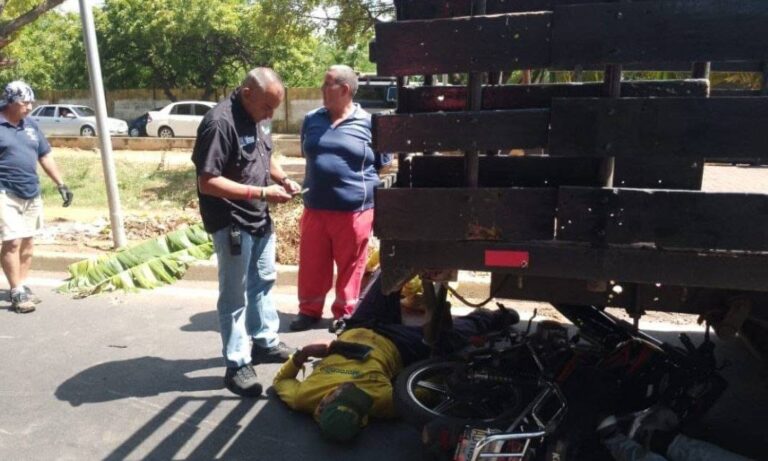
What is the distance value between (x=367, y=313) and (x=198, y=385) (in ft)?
3.69

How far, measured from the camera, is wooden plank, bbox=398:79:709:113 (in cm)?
258

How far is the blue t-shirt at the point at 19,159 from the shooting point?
17.5ft

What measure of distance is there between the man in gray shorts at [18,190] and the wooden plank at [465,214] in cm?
409

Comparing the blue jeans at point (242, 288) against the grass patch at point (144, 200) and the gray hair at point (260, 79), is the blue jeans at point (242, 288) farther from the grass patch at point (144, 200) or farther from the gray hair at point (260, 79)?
the grass patch at point (144, 200)

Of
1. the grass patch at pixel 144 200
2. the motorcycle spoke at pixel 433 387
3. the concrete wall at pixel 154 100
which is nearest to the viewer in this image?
the motorcycle spoke at pixel 433 387

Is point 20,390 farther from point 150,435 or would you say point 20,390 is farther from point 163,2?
point 163,2

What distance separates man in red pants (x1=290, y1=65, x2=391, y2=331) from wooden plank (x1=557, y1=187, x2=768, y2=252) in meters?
2.49

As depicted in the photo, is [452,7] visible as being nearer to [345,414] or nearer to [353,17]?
[345,414]

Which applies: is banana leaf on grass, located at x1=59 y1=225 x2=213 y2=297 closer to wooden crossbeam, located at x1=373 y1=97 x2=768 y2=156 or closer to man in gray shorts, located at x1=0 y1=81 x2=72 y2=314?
man in gray shorts, located at x1=0 y1=81 x2=72 y2=314

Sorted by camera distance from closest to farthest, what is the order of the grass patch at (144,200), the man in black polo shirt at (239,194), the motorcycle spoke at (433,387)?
1. the motorcycle spoke at (433,387)
2. the man in black polo shirt at (239,194)
3. the grass patch at (144,200)

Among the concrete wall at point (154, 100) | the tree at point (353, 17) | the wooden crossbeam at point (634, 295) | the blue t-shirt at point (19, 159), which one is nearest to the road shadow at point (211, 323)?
the blue t-shirt at point (19, 159)

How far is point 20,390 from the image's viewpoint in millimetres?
3949

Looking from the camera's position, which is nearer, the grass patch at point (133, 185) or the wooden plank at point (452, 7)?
the wooden plank at point (452, 7)

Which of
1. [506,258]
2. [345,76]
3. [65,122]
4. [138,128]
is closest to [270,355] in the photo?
[345,76]
